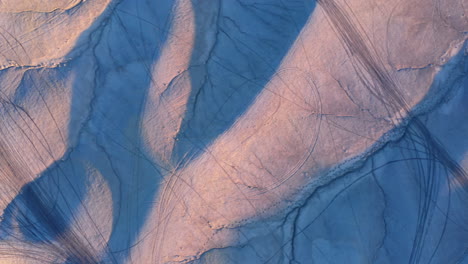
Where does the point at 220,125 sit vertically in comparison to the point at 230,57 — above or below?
below

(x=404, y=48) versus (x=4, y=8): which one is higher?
(x=4, y=8)

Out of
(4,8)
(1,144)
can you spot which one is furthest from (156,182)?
(4,8)

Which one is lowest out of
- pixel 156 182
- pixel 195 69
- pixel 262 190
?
pixel 262 190

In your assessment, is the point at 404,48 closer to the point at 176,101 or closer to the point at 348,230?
the point at 348,230

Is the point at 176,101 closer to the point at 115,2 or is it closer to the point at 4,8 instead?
the point at 115,2

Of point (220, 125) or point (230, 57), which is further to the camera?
Result: point (230, 57)

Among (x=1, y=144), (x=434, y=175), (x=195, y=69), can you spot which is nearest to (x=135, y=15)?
(x=195, y=69)
